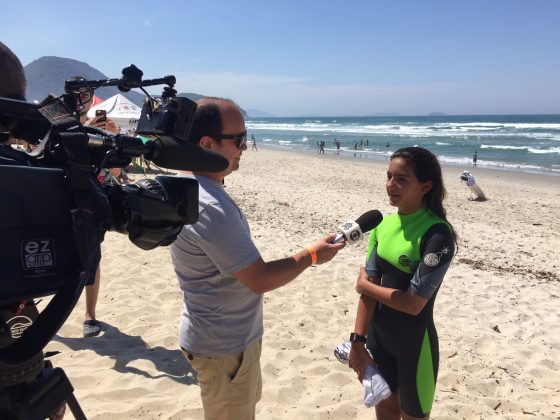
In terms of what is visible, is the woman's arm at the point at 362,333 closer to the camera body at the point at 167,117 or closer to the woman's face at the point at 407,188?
the woman's face at the point at 407,188

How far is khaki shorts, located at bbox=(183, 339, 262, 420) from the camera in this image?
6.71ft

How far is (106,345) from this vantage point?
4.05 meters

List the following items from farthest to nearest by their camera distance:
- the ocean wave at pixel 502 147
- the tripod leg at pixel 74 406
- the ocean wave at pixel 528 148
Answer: the ocean wave at pixel 502 147 < the ocean wave at pixel 528 148 < the tripod leg at pixel 74 406

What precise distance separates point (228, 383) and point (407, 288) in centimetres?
110

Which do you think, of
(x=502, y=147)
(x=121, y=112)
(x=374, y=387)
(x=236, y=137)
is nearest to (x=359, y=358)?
(x=374, y=387)

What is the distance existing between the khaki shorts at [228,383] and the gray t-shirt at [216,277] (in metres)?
0.05

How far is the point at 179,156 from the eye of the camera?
1.07 meters

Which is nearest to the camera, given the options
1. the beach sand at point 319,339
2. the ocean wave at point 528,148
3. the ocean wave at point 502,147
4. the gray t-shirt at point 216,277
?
the gray t-shirt at point 216,277

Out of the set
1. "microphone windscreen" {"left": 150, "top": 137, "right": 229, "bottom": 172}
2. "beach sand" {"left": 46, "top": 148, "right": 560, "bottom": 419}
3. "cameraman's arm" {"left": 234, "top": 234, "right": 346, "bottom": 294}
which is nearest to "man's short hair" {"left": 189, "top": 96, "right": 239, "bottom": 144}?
"cameraman's arm" {"left": 234, "top": 234, "right": 346, "bottom": 294}

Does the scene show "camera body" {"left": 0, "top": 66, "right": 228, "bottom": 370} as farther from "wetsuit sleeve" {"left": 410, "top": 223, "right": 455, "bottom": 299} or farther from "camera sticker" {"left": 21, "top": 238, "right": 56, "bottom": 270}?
"wetsuit sleeve" {"left": 410, "top": 223, "right": 455, "bottom": 299}

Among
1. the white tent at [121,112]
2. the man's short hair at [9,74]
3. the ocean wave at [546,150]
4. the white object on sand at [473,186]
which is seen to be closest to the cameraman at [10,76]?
the man's short hair at [9,74]

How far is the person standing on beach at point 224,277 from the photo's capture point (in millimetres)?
1819

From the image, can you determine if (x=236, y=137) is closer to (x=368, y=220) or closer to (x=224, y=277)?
(x=224, y=277)

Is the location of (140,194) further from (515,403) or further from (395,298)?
(515,403)
